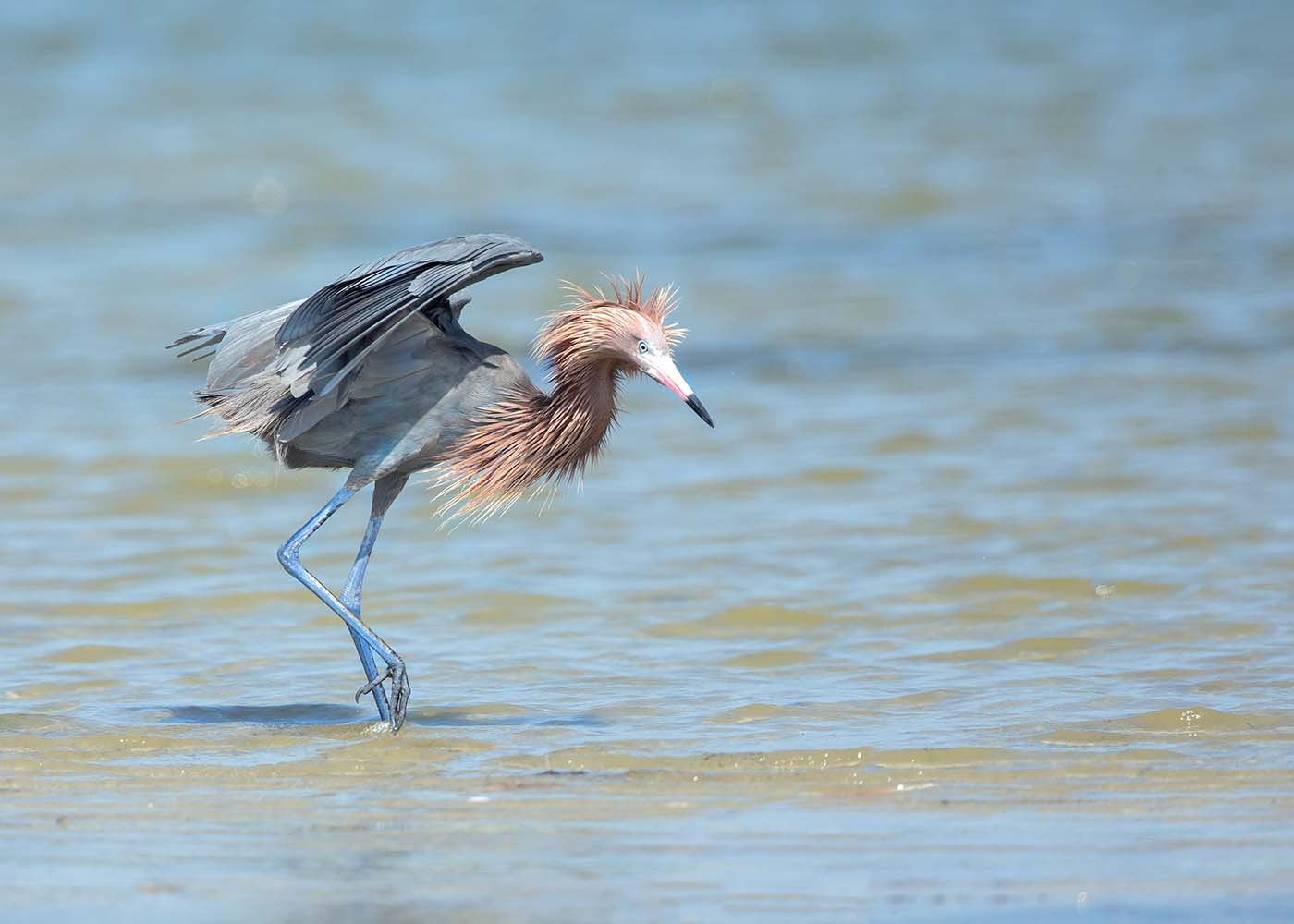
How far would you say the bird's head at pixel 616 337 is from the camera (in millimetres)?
6188

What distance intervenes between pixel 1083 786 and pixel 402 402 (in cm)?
260

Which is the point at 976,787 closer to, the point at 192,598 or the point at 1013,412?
the point at 192,598

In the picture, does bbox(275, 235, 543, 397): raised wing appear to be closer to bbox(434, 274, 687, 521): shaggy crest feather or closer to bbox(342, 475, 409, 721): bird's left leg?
bbox(434, 274, 687, 521): shaggy crest feather

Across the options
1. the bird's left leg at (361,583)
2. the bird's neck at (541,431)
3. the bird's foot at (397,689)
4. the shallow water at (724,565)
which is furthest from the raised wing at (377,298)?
the shallow water at (724,565)

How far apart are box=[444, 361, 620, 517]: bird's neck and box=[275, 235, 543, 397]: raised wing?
0.47 meters

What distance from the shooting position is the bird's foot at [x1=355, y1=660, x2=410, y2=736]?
6004 mm

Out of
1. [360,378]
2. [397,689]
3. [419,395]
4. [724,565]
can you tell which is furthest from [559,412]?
[724,565]

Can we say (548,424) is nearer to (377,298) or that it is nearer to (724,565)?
(377,298)

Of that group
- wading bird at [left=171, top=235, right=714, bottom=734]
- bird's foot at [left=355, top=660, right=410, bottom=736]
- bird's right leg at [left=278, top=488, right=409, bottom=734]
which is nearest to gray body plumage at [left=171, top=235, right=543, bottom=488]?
wading bird at [left=171, top=235, right=714, bottom=734]

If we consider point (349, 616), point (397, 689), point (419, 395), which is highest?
point (419, 395)

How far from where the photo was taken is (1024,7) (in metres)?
32.0

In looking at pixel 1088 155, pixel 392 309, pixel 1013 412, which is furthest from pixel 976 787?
pixel 1088 155

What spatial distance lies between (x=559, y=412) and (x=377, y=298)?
2.59ft

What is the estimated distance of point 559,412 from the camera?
6426 mm
